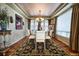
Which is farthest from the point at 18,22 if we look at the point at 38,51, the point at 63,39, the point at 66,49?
the point at 66,49

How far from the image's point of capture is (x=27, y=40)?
8.15ft

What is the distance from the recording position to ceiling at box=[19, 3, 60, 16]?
2.39 meters

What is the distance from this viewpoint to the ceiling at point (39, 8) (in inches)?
94.2

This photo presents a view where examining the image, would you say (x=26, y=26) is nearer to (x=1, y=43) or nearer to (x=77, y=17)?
(x=1, y=43)

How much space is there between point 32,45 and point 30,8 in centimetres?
77

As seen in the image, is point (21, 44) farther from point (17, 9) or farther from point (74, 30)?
point (74, 30)

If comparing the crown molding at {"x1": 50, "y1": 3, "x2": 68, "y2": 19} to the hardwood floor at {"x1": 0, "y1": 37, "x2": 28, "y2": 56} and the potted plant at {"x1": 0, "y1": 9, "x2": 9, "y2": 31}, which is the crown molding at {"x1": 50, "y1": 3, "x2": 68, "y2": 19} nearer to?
the hardwood floor at {"x1": 0, "y1": 37, "x2": 28, "y2": 56}

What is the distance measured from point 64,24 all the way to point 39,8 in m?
0.62

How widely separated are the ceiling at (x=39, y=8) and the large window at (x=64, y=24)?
0.80ft

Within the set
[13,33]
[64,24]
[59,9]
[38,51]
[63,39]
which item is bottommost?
[38,51]

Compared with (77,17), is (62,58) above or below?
below

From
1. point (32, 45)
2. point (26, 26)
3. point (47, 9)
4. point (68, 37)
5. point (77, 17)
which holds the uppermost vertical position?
point (47, 9)

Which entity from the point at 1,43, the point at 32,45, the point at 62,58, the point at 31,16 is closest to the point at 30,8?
the point at 31,16

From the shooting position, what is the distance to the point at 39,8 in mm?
2424
